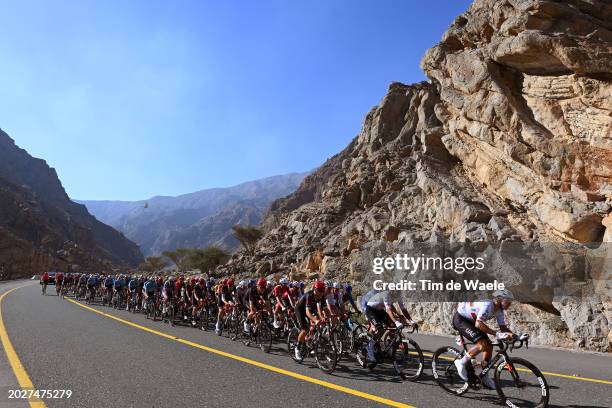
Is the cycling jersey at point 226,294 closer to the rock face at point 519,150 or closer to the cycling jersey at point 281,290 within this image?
the cycling jersey at point 281,290

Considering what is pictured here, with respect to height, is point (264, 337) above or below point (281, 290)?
below

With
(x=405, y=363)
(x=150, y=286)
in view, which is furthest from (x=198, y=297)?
(x=405, y=363)

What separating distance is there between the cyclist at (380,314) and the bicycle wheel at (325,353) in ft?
2.55

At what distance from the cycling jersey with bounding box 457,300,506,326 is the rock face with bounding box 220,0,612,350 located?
25.4 feet

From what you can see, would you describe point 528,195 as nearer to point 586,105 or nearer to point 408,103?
point 586,105

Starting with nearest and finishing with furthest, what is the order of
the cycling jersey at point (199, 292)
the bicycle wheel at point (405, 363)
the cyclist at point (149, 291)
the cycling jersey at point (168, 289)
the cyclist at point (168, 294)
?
the bicycle wheel at point (405, 363) → the cycling jersey at point (199, 292) → the cyclist at point (168, 294) → the cycling jersey at point (168, 289) → the cyclist at point (149, 291)

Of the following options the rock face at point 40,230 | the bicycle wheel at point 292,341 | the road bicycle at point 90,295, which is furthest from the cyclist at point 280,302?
the rock face at point 40,230

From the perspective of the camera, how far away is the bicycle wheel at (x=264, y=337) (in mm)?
11125

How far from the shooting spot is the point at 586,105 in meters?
20.9

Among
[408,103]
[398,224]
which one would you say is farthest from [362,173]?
[398,224]

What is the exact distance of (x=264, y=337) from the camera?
452 inches

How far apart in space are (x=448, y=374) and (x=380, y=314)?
246 centimetres

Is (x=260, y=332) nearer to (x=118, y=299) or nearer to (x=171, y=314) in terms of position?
(x=171, y=314)

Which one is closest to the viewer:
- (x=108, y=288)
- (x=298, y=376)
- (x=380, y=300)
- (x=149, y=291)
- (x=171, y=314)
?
(x=298, y=376)
